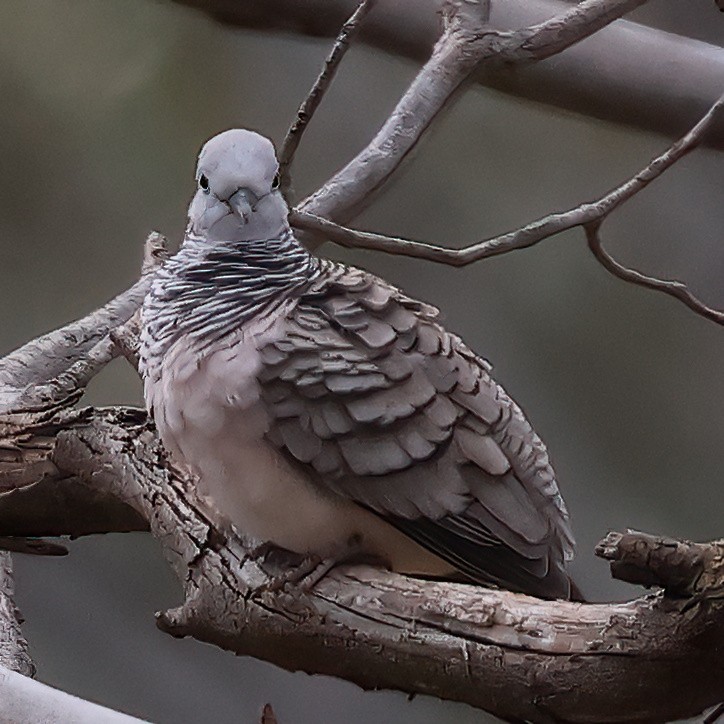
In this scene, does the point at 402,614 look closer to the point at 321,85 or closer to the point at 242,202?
the point at 242,202

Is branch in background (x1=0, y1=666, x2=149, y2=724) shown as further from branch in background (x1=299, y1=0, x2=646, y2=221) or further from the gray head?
branch in background (x1=299, y1=0, x2=646, y2=221)

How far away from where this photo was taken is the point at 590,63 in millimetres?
1604

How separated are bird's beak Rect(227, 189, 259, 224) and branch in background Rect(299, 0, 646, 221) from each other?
0.40 metres

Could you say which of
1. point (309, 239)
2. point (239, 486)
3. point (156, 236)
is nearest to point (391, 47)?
point (309, 239)

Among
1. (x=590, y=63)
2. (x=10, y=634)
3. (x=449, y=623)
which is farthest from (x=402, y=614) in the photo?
(x=590, y=63)

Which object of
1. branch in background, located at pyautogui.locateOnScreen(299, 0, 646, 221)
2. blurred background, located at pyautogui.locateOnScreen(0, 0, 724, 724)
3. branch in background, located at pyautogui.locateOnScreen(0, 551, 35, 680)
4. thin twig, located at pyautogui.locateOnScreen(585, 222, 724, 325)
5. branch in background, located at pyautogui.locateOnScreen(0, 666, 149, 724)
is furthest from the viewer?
blurred background, located at pyautogui.locateOnScreen(0, 0, 724, 724)

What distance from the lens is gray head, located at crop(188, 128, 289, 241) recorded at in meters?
1.05

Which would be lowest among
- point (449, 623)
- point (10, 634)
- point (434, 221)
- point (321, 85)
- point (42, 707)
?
point (10, 634)

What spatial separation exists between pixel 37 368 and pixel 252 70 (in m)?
1.04

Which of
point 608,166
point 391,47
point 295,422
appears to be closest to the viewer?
point 295,422

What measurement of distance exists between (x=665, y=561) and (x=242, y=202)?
1.88 ft

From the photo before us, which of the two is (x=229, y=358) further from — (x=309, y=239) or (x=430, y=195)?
(x=430, y=195)

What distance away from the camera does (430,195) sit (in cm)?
224

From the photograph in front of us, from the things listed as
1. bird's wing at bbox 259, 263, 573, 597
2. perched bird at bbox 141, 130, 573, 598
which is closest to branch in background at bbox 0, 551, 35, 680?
perched bird at bbox 141, 130, 573, 598
